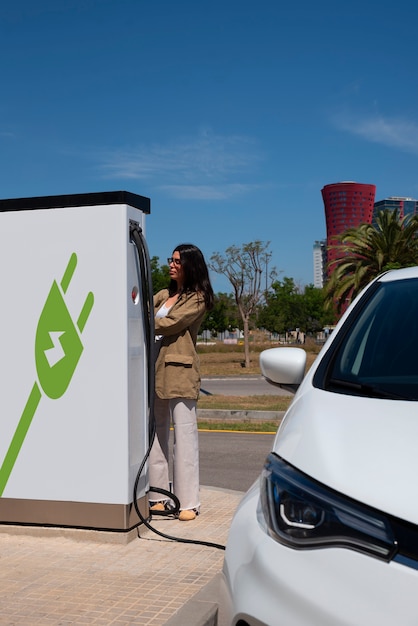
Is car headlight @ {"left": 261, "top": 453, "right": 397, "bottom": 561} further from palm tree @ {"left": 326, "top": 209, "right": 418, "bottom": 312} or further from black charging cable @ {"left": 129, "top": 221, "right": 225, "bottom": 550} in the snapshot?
palm tree @ {"left": 326, "top": 209, "right": 418, "bottom": 312}

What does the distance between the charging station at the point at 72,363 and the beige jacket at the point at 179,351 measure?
0.32m

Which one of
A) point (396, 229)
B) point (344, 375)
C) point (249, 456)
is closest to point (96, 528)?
point (344, 375)

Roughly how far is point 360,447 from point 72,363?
3.13 metres

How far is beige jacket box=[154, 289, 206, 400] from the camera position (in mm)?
5332

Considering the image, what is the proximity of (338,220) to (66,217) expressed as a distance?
536 ft

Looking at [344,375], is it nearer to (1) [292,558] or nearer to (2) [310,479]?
(2) [310,479]

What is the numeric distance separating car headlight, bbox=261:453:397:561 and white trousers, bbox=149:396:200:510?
3271 millimetres

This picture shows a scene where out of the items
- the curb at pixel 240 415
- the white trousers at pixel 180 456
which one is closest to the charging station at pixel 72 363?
the white trousers at pixel 180 456

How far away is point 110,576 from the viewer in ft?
13.6

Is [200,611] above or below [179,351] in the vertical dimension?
below

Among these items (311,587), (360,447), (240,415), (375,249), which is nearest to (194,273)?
(360,447)

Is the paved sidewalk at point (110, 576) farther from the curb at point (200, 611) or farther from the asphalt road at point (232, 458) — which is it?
the asphalt road at point (232, 458)

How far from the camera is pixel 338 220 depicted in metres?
165

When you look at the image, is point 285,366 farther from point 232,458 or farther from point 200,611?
point 232,458
